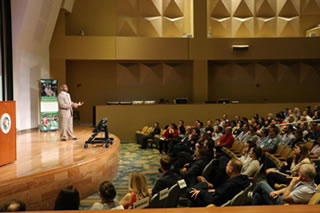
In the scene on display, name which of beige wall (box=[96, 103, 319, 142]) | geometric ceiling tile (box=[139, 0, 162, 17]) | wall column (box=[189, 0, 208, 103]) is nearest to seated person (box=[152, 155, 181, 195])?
beige wall (box=[96, 103, 319, 142])

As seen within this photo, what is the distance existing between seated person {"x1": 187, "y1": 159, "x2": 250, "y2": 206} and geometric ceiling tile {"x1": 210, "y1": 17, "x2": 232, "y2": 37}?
11.7 meters

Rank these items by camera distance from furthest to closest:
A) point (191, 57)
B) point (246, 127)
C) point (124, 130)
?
point (191, 57), point (124, 130), point (246, 127)

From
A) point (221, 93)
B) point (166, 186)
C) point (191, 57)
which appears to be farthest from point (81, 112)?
point (166, 186)

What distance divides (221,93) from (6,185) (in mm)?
11971

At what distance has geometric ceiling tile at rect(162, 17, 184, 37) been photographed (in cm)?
1445

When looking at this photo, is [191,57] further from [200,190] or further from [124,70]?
[200,190]

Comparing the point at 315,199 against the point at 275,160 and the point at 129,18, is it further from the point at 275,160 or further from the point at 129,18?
the point at 129,18

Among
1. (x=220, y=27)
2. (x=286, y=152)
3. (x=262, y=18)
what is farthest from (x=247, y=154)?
(x=262, y=18)

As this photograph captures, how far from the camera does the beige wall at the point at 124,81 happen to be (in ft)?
46.3

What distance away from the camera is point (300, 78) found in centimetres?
1491

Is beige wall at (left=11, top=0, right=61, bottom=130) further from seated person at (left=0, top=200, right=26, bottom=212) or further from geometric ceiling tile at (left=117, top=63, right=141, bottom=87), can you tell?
seated person at (left=0, top=200, right=26, bottom=212)

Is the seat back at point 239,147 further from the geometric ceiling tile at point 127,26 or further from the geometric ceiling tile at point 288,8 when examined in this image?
the geometric ceiling tile at point 288,8

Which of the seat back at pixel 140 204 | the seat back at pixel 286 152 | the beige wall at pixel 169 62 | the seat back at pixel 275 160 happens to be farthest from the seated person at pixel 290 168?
the beige wall at pixel 169 62

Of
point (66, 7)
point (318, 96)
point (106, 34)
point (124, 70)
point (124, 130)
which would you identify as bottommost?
point (124, 130)
